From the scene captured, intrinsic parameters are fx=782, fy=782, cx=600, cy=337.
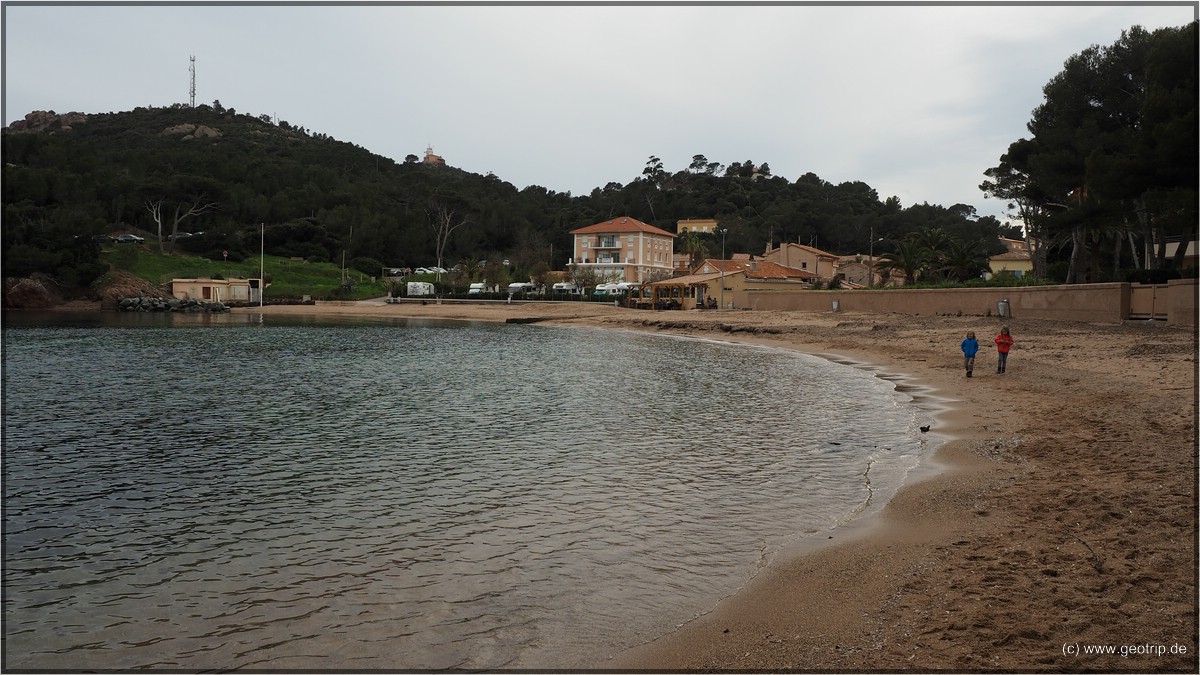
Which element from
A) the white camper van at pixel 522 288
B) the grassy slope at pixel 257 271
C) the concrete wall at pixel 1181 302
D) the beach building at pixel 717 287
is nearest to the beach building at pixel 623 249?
the white camper van at pixel 522 288

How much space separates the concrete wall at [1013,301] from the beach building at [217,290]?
61.5m

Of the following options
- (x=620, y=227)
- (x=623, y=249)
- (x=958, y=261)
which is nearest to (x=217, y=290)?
(x=623, y=249)

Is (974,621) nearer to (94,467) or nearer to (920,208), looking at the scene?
(94,467)

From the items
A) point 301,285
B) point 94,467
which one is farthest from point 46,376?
point 301,285

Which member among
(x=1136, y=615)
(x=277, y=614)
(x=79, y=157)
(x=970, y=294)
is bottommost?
(x=277, y=614)

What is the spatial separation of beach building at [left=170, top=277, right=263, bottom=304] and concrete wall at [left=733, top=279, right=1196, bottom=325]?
61510mm

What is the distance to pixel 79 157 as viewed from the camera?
99.1 m

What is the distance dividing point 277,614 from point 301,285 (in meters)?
97.8

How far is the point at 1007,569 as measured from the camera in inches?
259

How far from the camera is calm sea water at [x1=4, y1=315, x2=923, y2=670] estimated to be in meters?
6.10

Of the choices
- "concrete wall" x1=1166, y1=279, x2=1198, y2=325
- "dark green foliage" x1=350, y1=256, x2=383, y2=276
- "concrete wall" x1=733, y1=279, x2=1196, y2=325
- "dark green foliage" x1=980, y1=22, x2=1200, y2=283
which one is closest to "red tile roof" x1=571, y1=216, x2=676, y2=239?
"dark green foliage" x1=350, y1=256, x2=383, y2=276

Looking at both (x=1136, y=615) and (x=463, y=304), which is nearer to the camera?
(x=1136, y=615)

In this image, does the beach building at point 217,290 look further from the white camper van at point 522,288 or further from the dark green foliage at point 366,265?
the white camper van at point 522,288

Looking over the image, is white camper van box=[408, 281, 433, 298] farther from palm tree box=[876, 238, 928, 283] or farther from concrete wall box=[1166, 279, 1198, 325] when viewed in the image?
concrete wall box=[1166, 279, 1198, 325]
